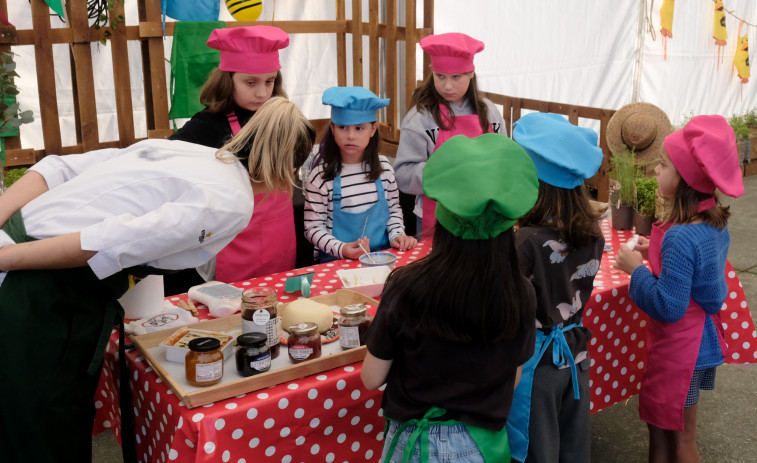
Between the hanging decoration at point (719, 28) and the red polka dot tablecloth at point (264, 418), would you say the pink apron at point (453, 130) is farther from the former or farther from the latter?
the hanging decoration at point (719, 28)

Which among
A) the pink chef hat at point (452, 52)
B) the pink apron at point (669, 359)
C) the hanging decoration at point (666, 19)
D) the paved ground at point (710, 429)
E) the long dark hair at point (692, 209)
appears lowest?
the paved ground at point (710, 429)

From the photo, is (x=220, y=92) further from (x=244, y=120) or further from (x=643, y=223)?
(x=643, y=223)

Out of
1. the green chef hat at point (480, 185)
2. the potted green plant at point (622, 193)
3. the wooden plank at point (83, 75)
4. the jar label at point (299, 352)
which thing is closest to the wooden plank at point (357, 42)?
the wooden plank at point (83, 75)

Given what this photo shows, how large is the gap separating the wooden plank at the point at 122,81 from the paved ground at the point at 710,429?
3111 mm

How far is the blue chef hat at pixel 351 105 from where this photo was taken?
3.13 meters

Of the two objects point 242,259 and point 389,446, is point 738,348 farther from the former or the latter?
point 242,259

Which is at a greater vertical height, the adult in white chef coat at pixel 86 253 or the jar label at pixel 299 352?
the adult in white chef coat at pixel 86 253

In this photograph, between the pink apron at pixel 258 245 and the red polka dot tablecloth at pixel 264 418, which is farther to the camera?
the pink apron at pixel 258 245

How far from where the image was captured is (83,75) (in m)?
5.46

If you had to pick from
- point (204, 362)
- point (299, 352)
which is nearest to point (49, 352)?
point (204, 362)

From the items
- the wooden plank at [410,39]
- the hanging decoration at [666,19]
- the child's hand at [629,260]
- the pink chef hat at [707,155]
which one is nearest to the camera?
the pink chef hat at [707,155]

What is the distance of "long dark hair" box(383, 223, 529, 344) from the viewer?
1.60 meters

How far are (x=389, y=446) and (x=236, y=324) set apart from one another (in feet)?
2.23

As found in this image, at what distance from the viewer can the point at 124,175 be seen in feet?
6.28
